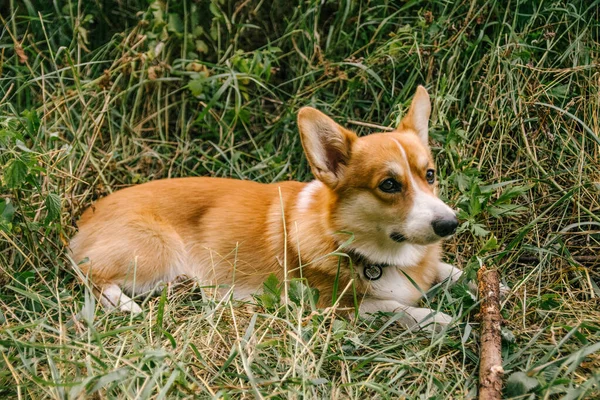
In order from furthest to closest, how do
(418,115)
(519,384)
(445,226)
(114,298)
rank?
(418,115)
(114,298)
(445,226)
(519,384)

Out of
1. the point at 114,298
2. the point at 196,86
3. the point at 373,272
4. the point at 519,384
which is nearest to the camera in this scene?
the point at 519,384

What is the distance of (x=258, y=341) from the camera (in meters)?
2.43

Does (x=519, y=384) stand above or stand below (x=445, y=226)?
below

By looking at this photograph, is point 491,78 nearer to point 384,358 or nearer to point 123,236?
point 384,358

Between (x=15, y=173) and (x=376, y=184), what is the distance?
1563 millimetres

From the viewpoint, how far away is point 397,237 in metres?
2.76

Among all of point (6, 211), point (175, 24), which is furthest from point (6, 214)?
point (175, 24)

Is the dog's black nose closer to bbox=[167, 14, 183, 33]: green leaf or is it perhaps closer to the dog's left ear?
the dog's left ear

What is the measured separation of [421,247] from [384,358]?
773mm

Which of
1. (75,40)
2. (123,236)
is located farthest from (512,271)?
(75,40)

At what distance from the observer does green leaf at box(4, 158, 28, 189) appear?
2.70m

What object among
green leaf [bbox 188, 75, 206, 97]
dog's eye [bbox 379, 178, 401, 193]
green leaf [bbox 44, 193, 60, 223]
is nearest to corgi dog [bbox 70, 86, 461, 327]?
dog's eye [bbox 379, 178, 401, 193]

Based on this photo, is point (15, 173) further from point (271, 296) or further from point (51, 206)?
point (271, 296)

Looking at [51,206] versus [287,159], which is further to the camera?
[287,159]
